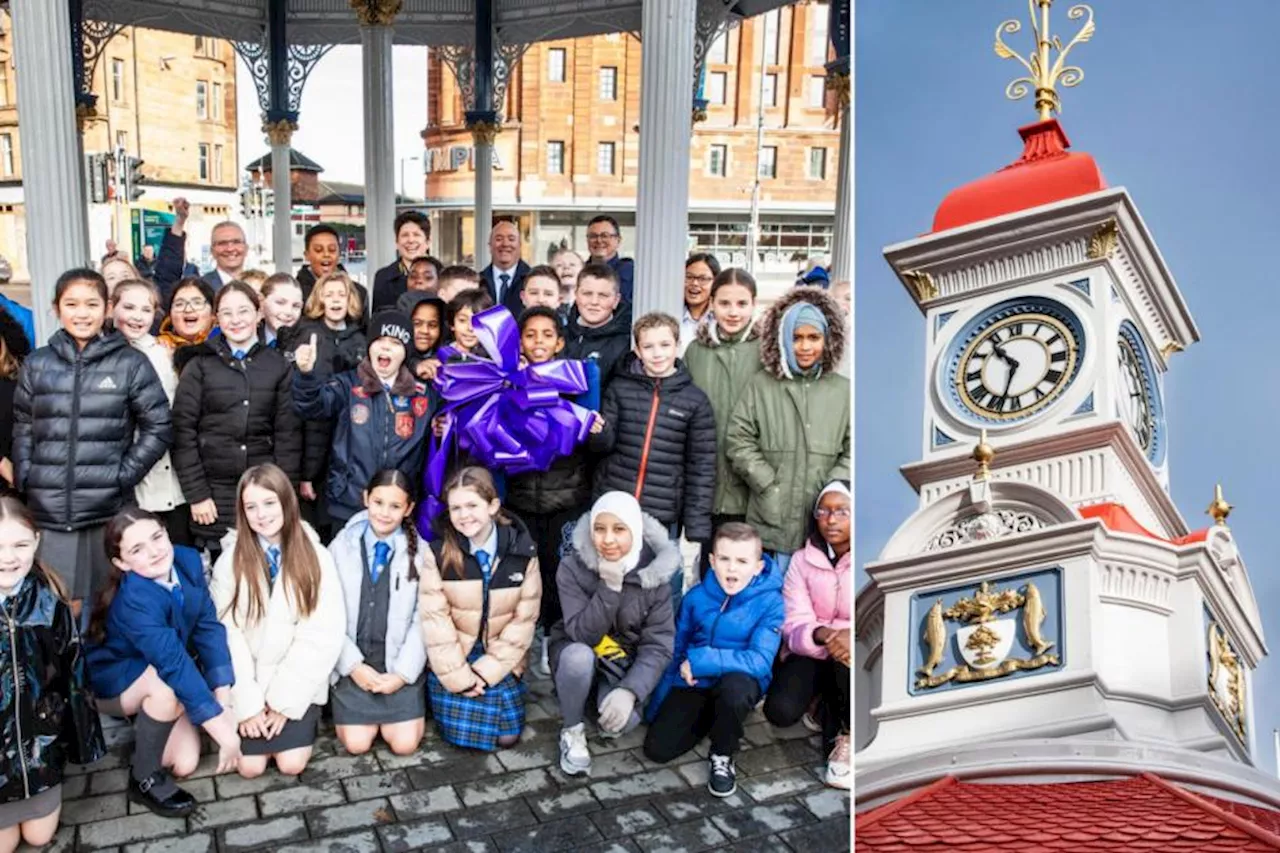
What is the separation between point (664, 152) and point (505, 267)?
1.80 metres

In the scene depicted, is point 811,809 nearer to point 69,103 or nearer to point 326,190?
point 69,103

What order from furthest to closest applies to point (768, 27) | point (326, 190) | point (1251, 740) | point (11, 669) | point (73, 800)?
point (326, 190) → point (768, 27) → point (73, 800) → point (11, 669) → point (1251, 740)

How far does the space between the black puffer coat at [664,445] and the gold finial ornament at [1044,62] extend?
277 cm

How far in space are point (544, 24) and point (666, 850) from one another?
39.0 ft

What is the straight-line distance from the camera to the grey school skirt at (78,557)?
4.12 meters

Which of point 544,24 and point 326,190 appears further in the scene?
point 326,190

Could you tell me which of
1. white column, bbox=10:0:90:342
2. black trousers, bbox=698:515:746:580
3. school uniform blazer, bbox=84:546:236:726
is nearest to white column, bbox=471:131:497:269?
white column, bbox=10:0:90:342

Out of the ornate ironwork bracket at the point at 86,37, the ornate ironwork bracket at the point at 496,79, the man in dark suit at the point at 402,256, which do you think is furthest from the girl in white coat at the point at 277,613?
the ornate ironwork bracket at the point at 86,37

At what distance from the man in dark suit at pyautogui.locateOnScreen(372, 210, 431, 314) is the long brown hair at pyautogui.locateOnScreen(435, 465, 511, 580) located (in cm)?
247

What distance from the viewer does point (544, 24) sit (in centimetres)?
1343

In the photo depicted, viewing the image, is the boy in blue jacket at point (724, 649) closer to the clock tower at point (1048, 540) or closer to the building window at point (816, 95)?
the clock tower at point (1048, 540)

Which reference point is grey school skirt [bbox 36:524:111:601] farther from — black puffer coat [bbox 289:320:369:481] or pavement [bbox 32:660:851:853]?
black puffer coat [bbox 289:320:369:481]

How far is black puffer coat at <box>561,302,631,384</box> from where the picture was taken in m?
4.82

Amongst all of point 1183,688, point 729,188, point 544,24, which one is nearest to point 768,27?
point 729,188
